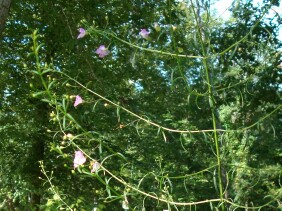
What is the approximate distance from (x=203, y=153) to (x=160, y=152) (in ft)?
21.7

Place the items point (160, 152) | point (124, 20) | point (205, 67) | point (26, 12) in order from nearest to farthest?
point (205, 67)
point (124, 20)
point (26, 12)
point (160, 152)

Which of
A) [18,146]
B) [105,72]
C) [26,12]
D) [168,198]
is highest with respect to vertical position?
[26,12]

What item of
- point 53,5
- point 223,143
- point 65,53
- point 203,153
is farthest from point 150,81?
point 203,153

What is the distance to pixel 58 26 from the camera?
4590 millimetres

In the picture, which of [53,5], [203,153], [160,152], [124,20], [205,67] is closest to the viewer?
[205,67]

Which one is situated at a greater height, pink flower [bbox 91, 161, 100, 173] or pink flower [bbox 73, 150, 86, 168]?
pink flower [bbox 73, 150, 86, 168]

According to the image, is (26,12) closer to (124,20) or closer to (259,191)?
(124,20)

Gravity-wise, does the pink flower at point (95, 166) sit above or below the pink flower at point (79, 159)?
below

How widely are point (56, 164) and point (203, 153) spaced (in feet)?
25.3

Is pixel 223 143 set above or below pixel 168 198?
above

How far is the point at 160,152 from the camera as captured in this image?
636 centimetres

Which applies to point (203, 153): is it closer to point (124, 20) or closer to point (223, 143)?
point (124, 20)

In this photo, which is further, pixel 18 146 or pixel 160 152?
pixel 160 152

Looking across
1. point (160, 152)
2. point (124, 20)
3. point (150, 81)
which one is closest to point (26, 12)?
point (124, 20)
